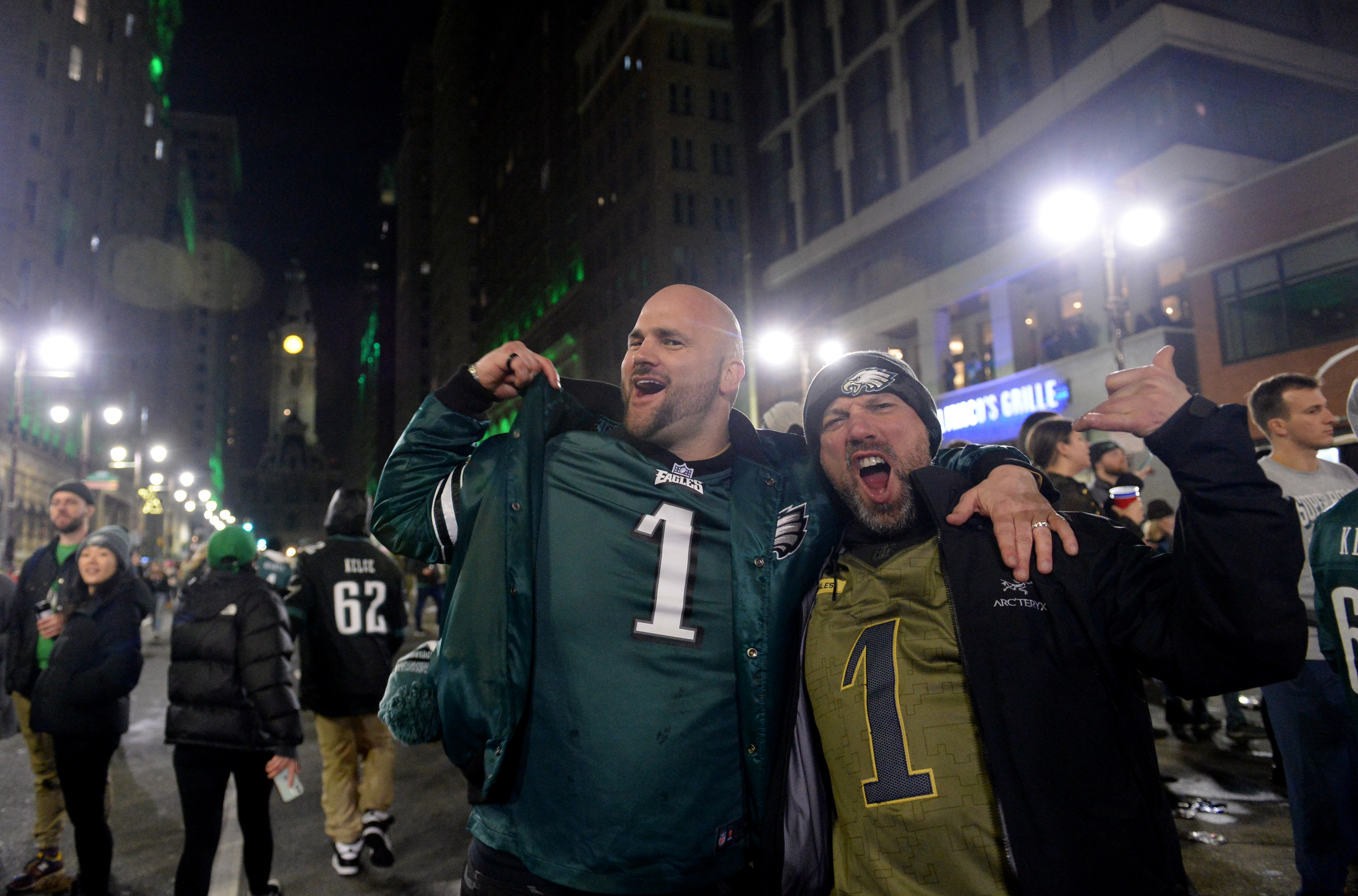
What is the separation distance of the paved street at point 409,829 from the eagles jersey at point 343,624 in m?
1.14

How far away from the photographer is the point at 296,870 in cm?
586

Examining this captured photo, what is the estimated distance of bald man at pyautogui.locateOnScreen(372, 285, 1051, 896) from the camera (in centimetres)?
235

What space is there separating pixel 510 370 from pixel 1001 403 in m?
26.0

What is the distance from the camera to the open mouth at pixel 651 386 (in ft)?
9.30

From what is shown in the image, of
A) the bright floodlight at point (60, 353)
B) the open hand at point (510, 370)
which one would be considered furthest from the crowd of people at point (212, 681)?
the bright floodlight at point (60, 353)

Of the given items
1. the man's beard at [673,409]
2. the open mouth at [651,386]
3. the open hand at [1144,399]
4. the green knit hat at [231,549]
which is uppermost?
the open mouth at [651,386]

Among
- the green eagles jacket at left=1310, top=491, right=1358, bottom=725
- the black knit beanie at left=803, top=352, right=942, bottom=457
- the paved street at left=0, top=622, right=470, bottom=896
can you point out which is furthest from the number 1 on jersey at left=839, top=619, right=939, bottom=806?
the paved street at left=0, top=622, right=470, bottom=896

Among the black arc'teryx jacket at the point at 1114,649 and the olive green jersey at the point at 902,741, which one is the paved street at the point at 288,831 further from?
the black arc'teryx jacket at the point at 1114,649

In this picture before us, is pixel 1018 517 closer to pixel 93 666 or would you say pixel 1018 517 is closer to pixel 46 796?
pixel 93 666

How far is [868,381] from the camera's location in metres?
2.84

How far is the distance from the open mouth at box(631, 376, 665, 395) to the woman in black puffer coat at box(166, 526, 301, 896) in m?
3.33

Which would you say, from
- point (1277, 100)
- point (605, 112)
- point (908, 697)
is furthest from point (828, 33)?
point (908, 697)

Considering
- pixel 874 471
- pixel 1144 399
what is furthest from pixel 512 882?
pixel 1144 399

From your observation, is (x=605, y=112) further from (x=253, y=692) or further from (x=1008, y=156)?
(x=253, y=692)
